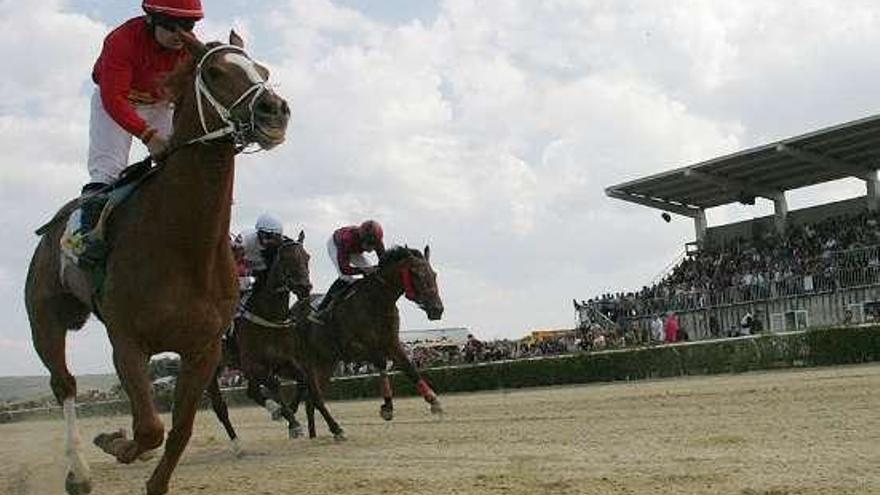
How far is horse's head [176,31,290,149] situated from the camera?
548cm

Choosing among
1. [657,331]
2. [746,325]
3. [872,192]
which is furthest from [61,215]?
[872,192]

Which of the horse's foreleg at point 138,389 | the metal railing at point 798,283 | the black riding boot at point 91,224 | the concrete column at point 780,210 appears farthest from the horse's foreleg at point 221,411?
the concrete column at point 780,210

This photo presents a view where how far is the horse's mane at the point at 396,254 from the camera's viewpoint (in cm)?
1476

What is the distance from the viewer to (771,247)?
3884 cm

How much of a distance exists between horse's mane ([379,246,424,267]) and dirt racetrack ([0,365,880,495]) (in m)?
2.30

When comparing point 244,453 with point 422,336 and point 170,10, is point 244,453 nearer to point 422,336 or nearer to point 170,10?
point 170,10

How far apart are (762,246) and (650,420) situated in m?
29.0

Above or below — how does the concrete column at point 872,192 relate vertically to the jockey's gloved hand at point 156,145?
above

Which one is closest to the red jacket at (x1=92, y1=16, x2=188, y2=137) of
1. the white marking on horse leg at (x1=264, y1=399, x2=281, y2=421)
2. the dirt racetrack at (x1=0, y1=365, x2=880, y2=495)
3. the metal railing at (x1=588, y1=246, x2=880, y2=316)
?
the dirt racetrack at (x1=0, y1=365, x2=880, y2=495)

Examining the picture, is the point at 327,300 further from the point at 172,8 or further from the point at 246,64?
the point at 246,64

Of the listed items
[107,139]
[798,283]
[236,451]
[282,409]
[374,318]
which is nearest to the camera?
[107,139]

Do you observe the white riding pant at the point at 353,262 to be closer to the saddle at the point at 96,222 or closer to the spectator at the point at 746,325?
the saddle at the point at 96,222

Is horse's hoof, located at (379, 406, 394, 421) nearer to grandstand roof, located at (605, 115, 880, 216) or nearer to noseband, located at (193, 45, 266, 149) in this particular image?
noseband, located at (193, 45, 266, 149)

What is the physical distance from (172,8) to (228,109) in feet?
3.92
